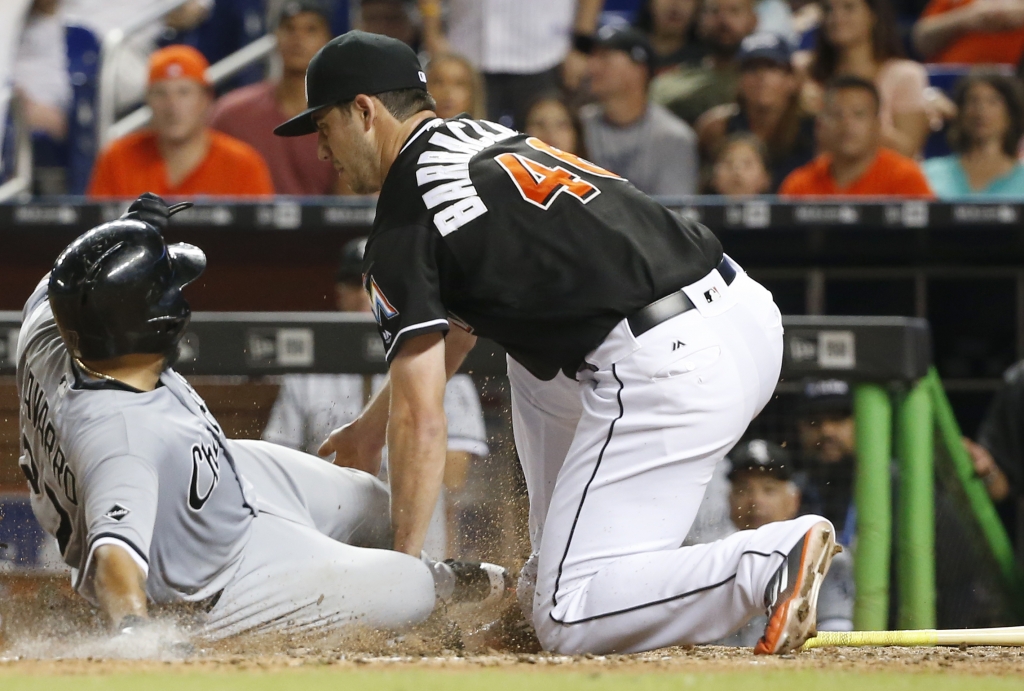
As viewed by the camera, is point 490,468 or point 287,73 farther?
point 287,73

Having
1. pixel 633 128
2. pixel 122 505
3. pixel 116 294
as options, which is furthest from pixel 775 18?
pixel 122 505

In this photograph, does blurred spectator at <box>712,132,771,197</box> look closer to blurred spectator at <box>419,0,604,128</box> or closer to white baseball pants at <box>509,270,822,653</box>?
blurred spectator at <box>419,0,604,128</box>

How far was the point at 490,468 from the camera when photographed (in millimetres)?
3568

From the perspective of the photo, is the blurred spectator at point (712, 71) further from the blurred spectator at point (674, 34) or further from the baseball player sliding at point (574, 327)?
the baseball player sliding at point (574, 327)

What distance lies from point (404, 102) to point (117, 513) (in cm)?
99

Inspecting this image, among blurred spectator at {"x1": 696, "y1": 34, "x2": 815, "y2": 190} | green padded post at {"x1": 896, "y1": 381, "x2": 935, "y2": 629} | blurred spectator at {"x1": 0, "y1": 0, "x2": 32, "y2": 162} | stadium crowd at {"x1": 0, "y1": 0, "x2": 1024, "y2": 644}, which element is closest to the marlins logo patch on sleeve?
green padded post at {"x1": 896, "y1": 381, "x2": 935, "y2": 629}

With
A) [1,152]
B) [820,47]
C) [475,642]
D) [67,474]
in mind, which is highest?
[820,47]

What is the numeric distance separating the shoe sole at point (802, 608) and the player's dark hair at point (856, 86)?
329cm

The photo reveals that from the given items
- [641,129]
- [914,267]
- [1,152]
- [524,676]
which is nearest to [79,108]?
[1,152]

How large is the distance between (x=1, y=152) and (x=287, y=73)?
1290 millimetres

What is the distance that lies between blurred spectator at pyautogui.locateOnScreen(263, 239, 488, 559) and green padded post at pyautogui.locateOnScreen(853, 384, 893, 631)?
1162 millimetres

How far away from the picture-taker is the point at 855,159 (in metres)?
5.29

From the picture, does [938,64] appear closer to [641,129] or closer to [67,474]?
[641,129]

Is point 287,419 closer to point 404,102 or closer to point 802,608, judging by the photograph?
point 404,102
